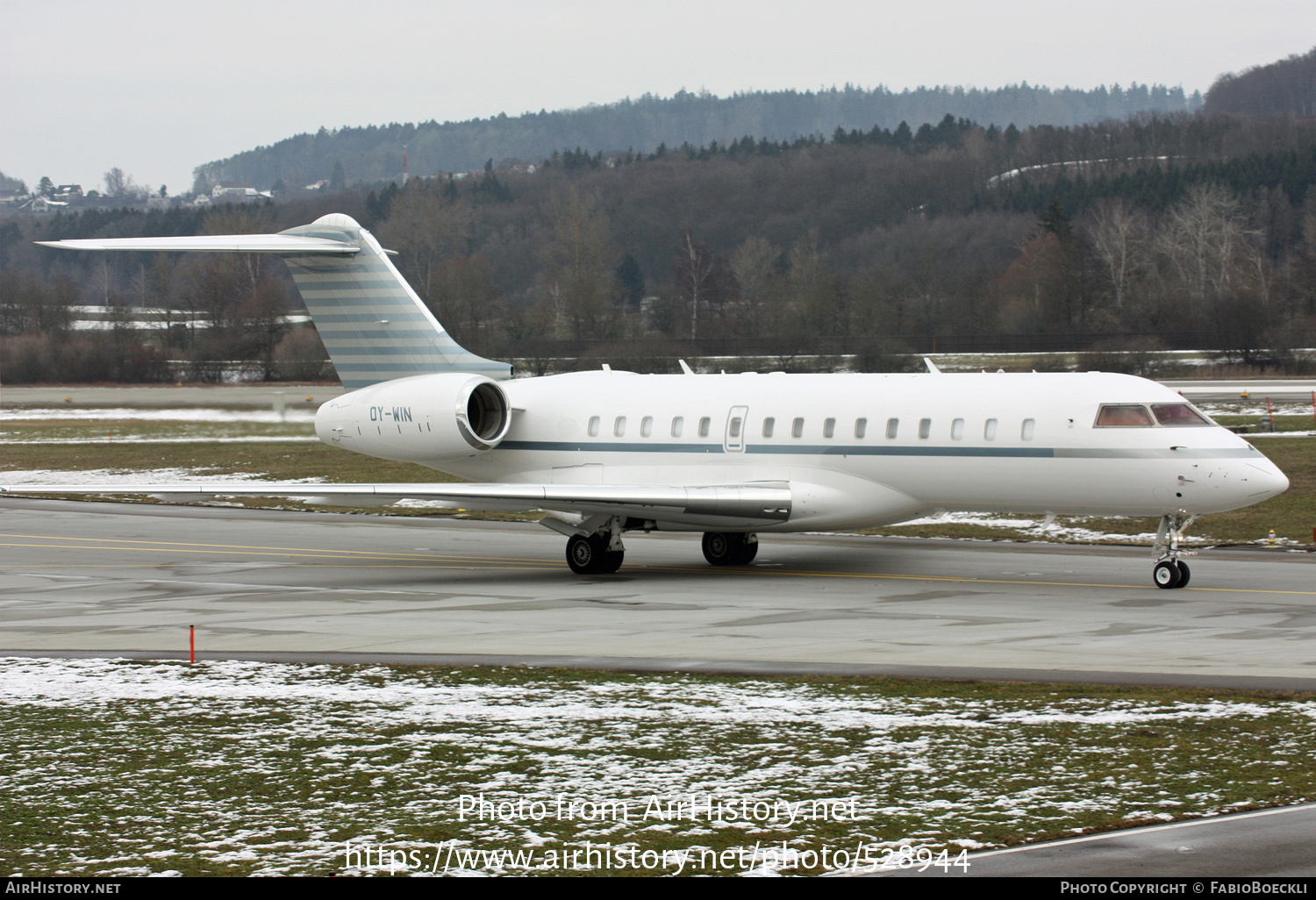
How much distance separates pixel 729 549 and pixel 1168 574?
7.38 m

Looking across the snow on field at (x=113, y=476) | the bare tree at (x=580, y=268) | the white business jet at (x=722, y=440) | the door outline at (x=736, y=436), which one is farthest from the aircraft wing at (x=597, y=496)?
the bare tree at (x=580, y=268)

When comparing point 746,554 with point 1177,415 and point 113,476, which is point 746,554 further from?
point 113,476

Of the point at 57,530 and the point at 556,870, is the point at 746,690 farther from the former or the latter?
the point at 57,530

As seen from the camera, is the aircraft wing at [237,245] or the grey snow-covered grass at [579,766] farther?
the aircraft wing at [237,245]

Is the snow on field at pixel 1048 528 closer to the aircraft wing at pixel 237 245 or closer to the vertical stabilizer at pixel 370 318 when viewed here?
the vertical stabilizer at pixel 370 318

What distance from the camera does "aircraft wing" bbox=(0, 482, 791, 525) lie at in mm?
21984

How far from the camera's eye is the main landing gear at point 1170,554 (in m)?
19.9

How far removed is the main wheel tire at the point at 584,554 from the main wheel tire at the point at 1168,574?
868cm

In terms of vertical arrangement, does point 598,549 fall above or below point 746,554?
above

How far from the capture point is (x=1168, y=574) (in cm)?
1998

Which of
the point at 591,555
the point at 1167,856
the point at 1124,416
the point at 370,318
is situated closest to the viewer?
the point at 1167,856

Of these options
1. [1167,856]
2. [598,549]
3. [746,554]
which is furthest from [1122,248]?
[1167,856]

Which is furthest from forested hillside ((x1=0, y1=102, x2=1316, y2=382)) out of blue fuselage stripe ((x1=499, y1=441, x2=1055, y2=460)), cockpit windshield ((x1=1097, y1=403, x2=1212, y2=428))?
cockpit windshield ((x1=1097, y1=403, x2=1212, y2=428))

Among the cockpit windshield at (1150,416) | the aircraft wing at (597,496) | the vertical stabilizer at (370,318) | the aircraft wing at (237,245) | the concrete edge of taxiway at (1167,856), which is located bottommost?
the concrete edge of taxiway at (1167,856)
